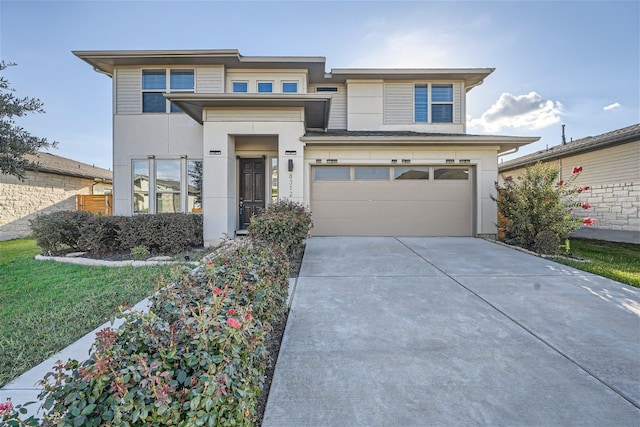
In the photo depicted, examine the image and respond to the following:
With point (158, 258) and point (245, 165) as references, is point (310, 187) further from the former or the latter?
point (158, 258)

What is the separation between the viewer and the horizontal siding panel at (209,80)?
9.70 metres

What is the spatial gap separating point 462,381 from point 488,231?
8350 millimetres

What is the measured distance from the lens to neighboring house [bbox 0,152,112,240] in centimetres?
1100

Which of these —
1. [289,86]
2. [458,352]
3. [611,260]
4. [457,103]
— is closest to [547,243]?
[611,260]

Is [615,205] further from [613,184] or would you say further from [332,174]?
[332,174]

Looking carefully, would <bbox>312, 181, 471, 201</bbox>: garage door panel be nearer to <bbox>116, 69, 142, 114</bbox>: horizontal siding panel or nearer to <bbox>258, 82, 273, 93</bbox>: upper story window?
<bbox>258, 82, 273, 93</bbox>: upper story window

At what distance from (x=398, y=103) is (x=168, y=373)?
37.8 ft

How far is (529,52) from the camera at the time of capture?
986 cm

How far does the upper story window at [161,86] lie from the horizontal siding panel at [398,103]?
688 cm

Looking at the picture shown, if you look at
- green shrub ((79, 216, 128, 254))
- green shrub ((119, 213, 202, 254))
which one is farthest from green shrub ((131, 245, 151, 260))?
green shrub ((79, 216, 128, 254))

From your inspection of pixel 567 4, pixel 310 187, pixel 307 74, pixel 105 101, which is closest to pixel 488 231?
pixel 310 187

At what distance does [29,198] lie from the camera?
1188 centimetres

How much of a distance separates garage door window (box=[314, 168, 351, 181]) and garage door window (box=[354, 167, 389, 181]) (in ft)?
1.00

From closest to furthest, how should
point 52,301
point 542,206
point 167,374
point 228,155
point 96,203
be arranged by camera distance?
point 167,374
point 52,301
point 542,206
point 228,155
point 96,203
